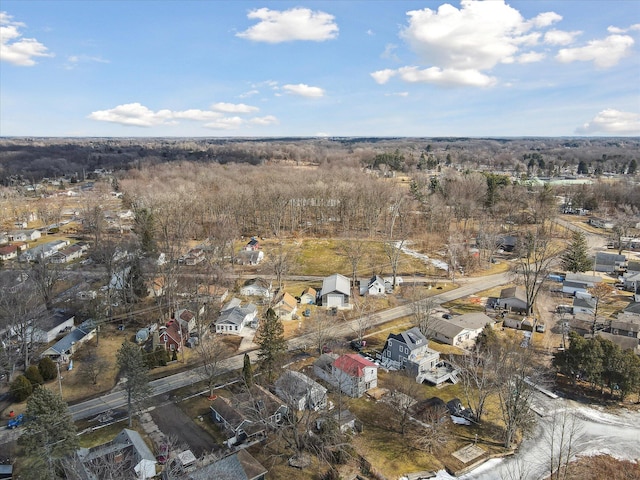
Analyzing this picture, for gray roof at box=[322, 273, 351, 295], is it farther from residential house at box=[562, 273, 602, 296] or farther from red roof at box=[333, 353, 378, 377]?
residential house at box=[562, 273, 602, 296]

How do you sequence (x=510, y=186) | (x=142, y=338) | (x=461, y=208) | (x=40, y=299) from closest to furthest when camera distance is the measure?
(x=142, y=338), (x=40, y=299), (x=461, y=208), (x=510, y=186)

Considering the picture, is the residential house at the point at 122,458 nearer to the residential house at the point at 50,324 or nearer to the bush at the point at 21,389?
the bush at the point at 21,389

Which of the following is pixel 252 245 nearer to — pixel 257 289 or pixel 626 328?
pixel 257 289

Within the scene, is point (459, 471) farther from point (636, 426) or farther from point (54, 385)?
point (54, 385)

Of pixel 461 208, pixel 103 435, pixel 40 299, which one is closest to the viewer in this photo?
pixel 103 435

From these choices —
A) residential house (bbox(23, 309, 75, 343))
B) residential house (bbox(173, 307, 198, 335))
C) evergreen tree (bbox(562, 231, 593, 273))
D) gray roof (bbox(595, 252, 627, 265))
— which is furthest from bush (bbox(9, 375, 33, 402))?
gray roof (bbox(595, 252, 627, 265))

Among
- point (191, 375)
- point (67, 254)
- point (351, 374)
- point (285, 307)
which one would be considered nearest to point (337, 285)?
point (285, 307)

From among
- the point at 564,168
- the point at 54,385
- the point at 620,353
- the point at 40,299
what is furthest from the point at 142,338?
the point at 564,168
